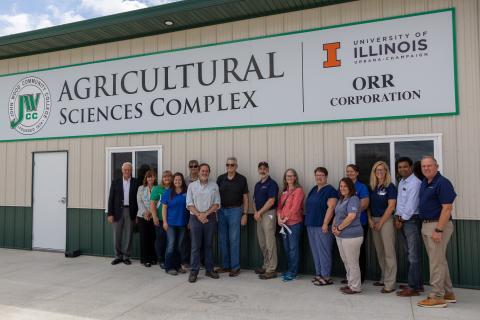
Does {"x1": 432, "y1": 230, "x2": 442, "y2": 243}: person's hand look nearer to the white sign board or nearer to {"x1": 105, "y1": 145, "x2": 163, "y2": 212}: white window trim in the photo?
the white sign board

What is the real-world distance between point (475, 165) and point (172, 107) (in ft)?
15.8

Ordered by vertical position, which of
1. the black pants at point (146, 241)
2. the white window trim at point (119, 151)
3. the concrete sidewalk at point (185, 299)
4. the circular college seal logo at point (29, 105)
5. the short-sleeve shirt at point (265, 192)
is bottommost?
the concrete sidewalk at point (185, 299)

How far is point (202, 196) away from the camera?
5.66m

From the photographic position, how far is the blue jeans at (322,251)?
530 cm

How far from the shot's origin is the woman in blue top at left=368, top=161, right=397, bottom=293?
493 centimetres

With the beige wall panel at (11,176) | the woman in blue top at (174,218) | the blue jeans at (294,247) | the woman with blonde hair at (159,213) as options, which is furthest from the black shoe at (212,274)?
the beige wall panel at (11,176)

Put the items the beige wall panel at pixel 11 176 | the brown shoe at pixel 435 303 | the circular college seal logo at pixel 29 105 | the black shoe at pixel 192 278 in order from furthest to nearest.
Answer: the beige wall panel at pixel 11 176 → the circular college seal logo at pixel 29 105 → the black shoe at pixel 192 278 → the brown shoe at pixel 435 303

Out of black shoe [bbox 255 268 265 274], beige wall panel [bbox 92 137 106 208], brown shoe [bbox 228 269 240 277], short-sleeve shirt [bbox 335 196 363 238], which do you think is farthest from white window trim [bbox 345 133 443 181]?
beige wall panel [bbox 92 137 106 208]

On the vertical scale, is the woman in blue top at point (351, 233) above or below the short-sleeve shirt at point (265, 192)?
below

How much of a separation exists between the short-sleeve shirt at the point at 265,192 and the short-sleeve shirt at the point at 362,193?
3.98 ft

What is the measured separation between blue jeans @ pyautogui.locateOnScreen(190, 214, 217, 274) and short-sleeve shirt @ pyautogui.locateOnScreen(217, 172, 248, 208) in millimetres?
338

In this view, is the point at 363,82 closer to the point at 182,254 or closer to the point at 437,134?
the point at 437,134

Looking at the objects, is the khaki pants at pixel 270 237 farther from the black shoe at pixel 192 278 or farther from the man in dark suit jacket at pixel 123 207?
the man in dark suit jacket at pixel 123 207

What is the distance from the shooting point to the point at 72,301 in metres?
4.75
